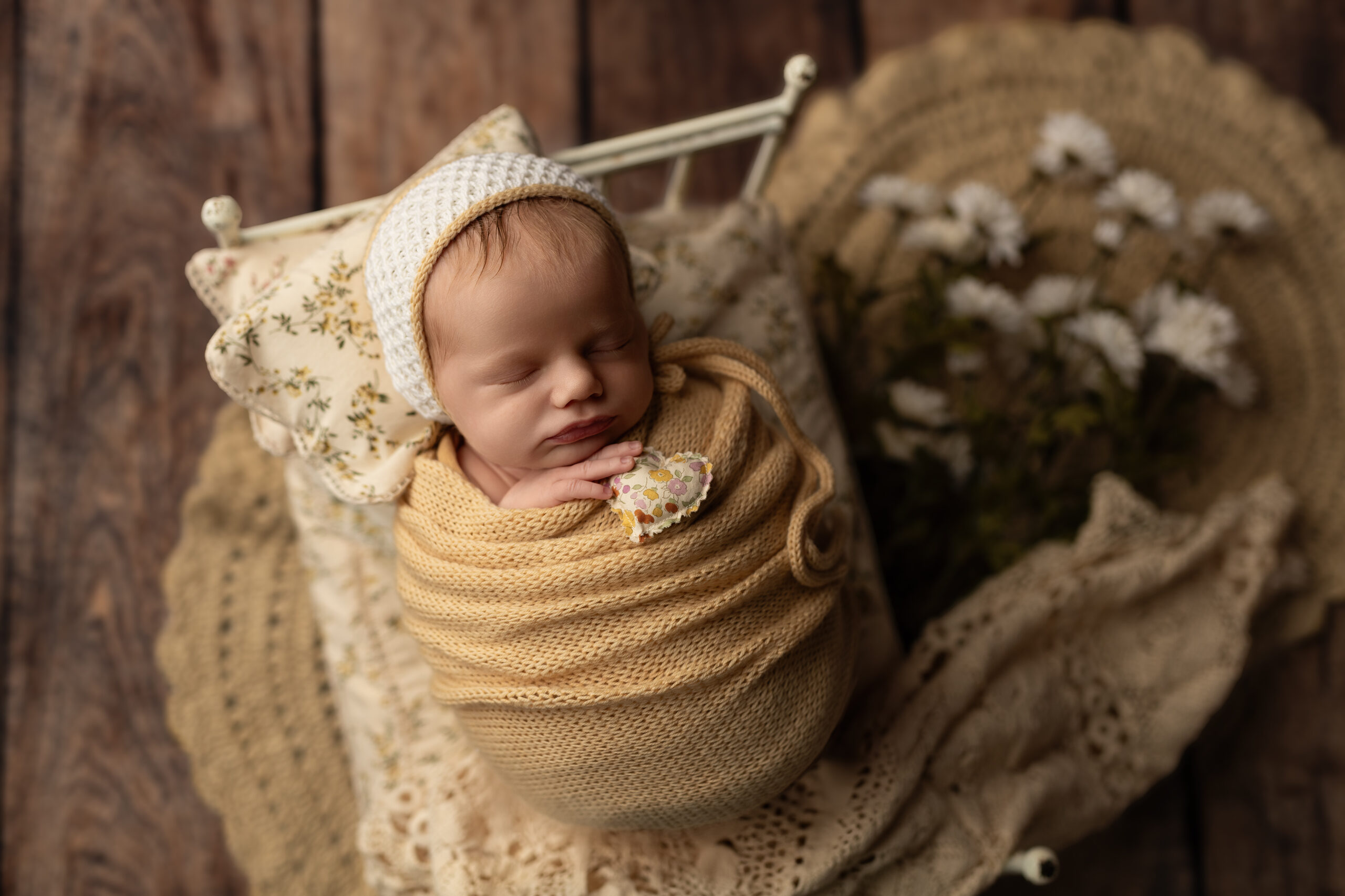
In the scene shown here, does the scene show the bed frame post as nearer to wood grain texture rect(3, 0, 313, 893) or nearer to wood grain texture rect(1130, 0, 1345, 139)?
wood grain texture rect(3, 0, 313, 893)

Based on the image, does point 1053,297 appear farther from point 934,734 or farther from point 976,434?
point 934,734

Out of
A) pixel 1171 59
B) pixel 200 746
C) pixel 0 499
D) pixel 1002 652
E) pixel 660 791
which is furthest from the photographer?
pixel 1171 59

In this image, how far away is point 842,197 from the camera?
1.69 metres

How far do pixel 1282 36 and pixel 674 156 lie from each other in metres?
1.33

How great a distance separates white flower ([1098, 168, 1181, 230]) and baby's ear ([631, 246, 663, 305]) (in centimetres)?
79

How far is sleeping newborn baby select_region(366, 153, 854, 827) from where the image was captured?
915mm

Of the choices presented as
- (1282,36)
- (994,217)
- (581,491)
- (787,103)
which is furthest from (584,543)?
(1282,36)

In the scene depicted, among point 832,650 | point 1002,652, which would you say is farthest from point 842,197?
point 832,650

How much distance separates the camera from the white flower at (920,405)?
1.44 m

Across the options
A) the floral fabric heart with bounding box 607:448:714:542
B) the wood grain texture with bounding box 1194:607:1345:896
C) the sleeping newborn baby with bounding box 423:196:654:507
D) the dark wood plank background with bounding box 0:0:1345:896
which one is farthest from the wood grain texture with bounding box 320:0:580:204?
the wood grain texture with bounding box 1194:607:1345:896

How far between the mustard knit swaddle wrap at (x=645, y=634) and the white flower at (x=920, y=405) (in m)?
0.48

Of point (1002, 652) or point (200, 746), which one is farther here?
point (200, 746)

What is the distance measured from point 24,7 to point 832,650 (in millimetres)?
1810

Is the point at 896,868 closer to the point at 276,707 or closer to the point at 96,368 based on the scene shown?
the point at 276,707
